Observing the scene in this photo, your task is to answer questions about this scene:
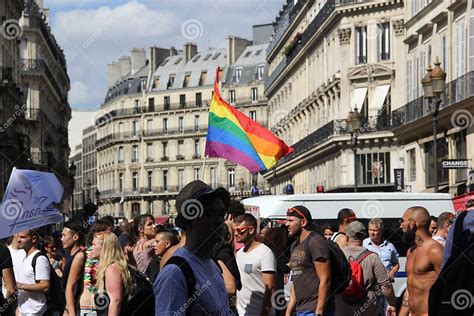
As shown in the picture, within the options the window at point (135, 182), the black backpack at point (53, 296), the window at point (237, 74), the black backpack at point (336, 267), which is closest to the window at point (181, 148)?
the window at point (135, 182)

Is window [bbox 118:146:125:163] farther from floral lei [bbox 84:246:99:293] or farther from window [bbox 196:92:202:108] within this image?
floral lei [bbox 84:246:99:293]

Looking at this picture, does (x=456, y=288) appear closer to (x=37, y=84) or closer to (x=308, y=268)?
Answer: (x=308, y=268)

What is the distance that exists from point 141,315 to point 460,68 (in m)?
28.2

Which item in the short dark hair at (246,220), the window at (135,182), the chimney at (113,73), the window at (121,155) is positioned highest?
the chimney at (113,73)

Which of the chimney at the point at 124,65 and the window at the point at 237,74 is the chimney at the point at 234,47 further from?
the chimney at the point at 124,65

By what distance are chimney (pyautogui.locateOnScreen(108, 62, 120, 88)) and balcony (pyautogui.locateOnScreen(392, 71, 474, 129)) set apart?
307 feet

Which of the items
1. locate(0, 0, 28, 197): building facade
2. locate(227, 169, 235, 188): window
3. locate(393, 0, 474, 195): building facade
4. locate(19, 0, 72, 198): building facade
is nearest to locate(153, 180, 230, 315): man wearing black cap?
locate(393, 0, 474, 195): building facade

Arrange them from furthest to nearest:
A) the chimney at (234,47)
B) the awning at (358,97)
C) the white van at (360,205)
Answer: the chimney at (234,47)
the awning at (358,97)
the white van at (360,205)

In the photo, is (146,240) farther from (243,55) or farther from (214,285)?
(243,55)

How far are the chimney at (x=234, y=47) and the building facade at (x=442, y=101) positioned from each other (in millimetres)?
66971

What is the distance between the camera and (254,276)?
433 inches

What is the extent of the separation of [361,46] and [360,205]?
94.8 feet

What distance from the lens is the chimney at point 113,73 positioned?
434 feet

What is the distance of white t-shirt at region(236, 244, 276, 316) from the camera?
11.0m
